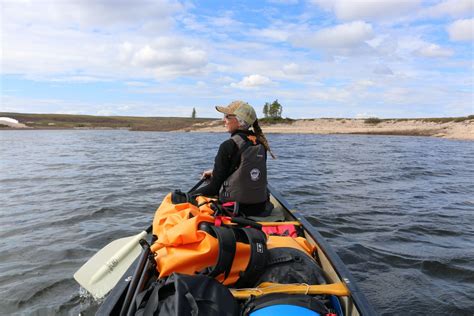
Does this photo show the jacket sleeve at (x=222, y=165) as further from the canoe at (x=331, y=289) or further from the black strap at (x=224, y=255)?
the black strap at (x=224, y=255)

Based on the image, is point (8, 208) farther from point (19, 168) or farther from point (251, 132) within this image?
point (19, 168)

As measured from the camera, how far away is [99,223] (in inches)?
353

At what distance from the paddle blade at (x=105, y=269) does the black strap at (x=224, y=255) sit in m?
2.39

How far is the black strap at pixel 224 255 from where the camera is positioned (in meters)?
3.08

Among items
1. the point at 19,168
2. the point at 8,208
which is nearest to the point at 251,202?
the point at 8,208

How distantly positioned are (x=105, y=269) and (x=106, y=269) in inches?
0.5

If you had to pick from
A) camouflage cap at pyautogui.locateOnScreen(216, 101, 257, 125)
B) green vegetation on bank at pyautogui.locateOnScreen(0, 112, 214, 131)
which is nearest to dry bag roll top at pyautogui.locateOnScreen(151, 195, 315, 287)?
camouflage cap at pyautogui.locateOnScreen(216, 101, 257, 125)

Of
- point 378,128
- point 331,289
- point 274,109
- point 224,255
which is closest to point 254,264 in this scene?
point 224,255

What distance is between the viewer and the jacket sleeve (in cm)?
542

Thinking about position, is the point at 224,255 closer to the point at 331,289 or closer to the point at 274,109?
the point at 331,289

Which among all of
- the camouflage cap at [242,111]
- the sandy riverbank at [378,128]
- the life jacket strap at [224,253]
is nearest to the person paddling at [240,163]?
the camouflage cap at [242,111]

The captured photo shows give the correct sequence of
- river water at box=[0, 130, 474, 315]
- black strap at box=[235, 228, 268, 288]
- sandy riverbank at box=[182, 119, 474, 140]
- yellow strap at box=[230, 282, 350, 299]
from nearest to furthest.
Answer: yellow strap at box=[230, 282, 350, 299] → black strap at box=[235, 228, 268, 288] → river water at box=[0, 130, 474, 315] → sandy riverbank at box=[182, 119, 474, 140]

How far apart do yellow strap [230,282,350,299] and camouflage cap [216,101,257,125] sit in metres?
2.85

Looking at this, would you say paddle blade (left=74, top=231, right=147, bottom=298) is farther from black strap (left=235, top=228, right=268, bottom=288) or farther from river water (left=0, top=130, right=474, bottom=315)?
black strap (left=235, top=228, right=268, bottom=288)
